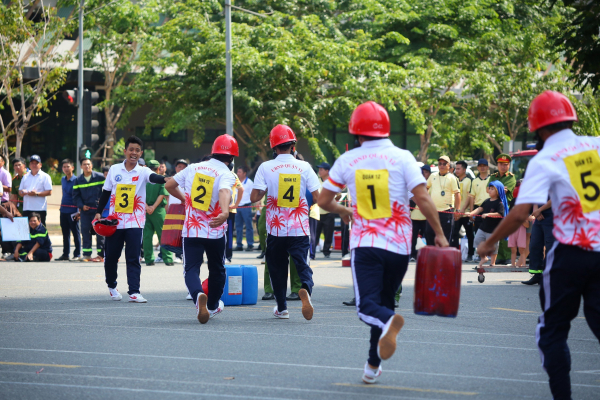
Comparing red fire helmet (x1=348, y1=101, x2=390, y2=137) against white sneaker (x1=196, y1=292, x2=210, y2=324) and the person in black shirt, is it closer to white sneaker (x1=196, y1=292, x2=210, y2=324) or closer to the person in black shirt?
white sneaker (x1=196, y1=292, x2=210, y2=324)

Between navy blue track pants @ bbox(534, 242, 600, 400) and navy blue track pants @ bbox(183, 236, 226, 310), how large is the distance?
13.8ft

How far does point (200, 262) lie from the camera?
8258 mm

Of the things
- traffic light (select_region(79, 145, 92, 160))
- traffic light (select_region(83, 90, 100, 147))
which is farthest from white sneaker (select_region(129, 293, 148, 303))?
traffic light (select_region(83, 90, 100, 147))

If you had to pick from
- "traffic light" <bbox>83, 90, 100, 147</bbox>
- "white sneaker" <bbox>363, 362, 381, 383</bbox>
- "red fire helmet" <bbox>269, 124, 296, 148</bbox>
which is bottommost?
"white sneaker" <bbox>363, 362, 381, 383</bbox>

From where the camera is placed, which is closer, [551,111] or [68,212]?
[551,111]

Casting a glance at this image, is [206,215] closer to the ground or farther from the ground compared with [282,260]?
farther from the ground

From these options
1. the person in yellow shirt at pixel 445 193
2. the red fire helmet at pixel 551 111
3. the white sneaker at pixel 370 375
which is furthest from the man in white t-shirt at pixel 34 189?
the red fire helmet at pixel 551 111

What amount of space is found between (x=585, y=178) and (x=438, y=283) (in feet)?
3.80

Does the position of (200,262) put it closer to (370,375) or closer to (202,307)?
(202,307)

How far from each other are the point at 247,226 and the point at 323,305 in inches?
378

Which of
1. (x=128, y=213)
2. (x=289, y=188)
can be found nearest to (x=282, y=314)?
(x=289, y=188)

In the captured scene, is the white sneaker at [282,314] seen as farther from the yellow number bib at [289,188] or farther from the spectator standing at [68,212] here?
the spectator standing at [68,212]

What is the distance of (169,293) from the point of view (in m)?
10.9

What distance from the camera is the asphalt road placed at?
5.31m
